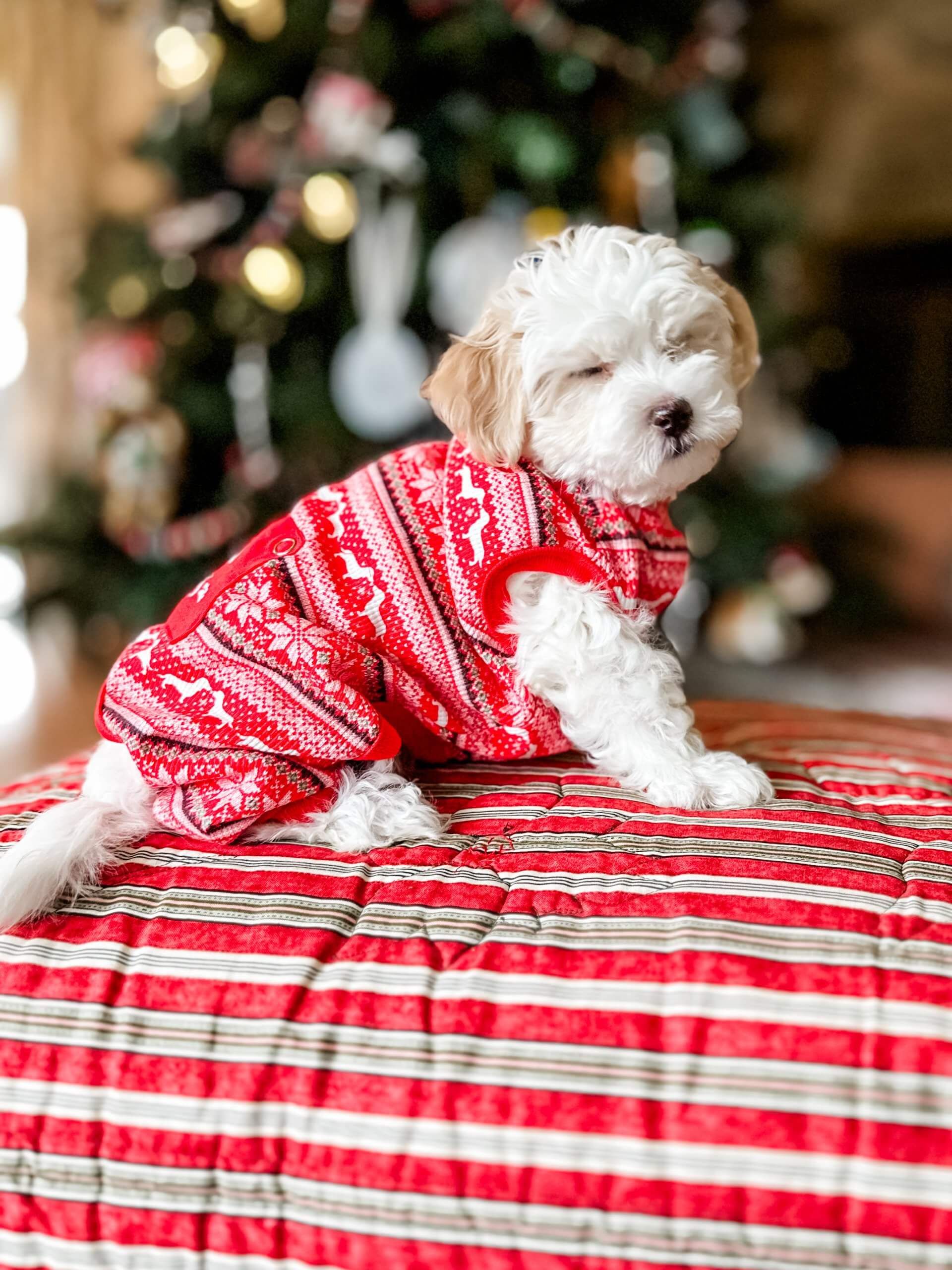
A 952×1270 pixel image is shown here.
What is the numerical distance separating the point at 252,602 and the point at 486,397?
1.17 ft

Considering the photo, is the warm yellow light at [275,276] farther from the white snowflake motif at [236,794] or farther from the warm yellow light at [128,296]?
the white snowflake motif at [236,794]

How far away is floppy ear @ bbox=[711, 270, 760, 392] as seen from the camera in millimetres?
1315

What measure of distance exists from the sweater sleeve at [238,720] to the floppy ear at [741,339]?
0.65 meters

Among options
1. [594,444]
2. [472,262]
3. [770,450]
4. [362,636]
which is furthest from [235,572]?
[770,450]

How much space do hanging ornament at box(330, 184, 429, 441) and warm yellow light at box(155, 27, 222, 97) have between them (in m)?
0.55

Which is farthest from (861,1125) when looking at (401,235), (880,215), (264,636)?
(880,215)

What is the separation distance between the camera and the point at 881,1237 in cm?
74

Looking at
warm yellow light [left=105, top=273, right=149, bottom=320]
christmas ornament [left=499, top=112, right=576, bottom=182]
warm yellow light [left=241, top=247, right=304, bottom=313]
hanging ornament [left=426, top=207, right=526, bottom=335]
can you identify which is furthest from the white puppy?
warm yellow light [left=105, top=273, right=149, bottom=320]

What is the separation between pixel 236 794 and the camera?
111 centimetres

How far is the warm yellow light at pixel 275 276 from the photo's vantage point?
2.74m

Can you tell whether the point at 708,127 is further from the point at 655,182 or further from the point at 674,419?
the point at 674,419

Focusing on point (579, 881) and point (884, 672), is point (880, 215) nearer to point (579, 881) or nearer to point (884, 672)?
point (884, 672)

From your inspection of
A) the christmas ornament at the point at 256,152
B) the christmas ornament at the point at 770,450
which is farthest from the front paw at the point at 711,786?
the christmas ornament at the point at 256,152

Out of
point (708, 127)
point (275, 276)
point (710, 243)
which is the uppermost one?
point (708, 127)
